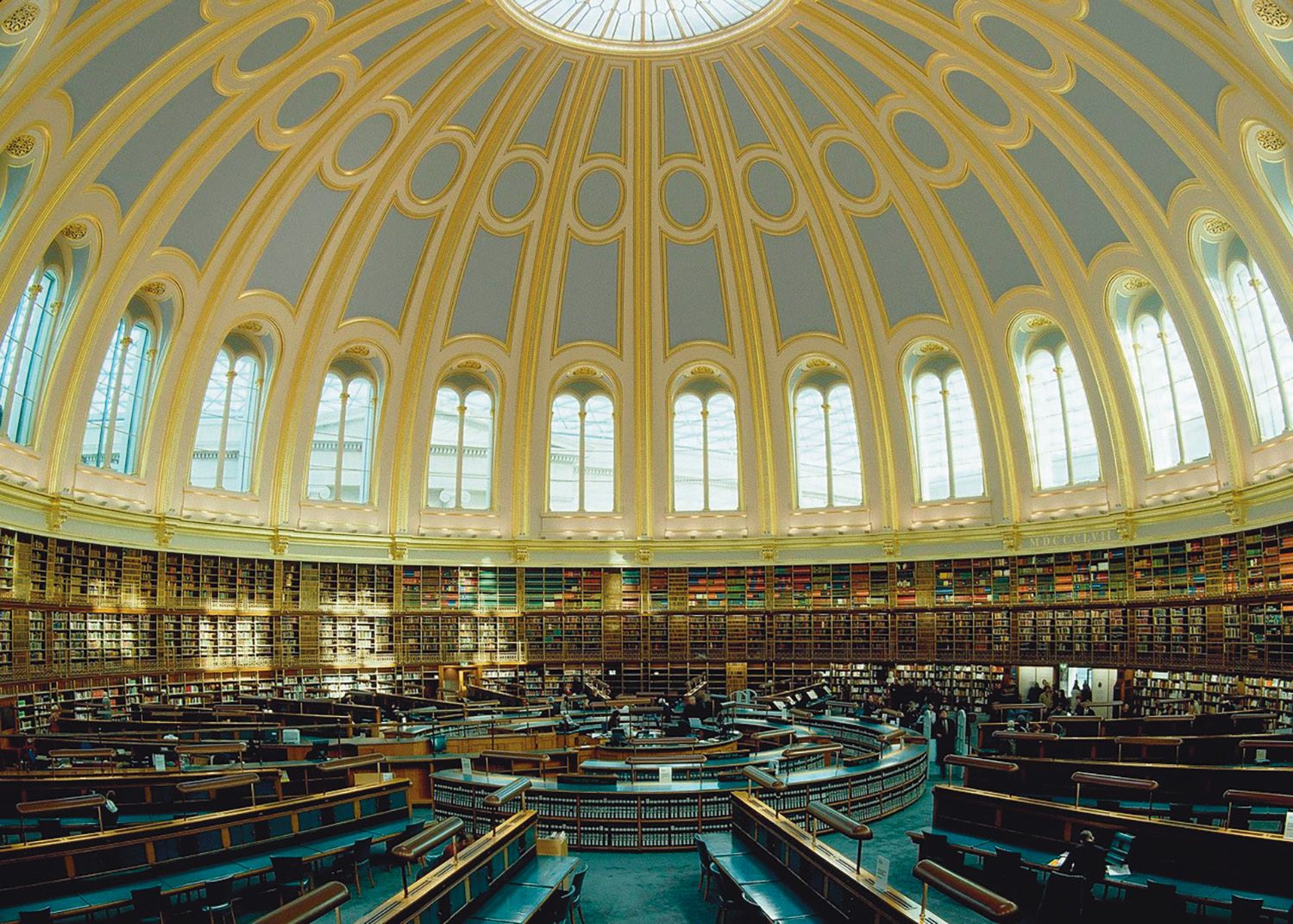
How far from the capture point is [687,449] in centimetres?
2989

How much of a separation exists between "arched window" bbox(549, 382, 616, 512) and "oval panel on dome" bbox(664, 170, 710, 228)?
20.0 feet

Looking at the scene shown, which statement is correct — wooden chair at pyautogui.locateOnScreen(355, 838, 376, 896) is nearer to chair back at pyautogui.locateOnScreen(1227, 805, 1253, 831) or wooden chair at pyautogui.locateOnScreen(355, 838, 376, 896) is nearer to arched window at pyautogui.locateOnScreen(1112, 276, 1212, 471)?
chair back at pyautogui.locateOnScreen(1227, 805, 1253, 831)

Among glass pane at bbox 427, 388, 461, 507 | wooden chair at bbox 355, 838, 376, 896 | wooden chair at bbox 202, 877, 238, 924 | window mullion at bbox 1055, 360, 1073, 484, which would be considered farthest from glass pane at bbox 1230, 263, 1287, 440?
glass pane at bbox 427, 388, 461, 507

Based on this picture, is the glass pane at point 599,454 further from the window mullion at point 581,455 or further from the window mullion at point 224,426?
the window mullion at point 224,426

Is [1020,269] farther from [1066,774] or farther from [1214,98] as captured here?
[1066,774]

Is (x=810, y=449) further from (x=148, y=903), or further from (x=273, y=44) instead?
(x=148, y=903)

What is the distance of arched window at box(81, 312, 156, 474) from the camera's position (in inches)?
881

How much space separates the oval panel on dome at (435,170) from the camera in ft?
81.3

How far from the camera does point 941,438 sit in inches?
1086

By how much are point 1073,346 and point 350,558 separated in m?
20.5

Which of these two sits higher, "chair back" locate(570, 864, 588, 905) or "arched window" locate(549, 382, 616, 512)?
"arched window" locate(549, 382, 616, 512)

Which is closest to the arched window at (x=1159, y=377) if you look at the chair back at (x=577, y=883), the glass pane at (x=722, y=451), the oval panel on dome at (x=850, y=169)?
the oval panel on dome at (x=850, y=169)

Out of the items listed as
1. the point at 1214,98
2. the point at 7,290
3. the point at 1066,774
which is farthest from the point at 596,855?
the point at 1214,98

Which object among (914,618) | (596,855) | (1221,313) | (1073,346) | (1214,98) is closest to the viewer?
(596,855)
